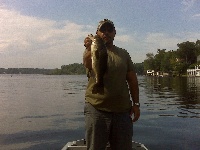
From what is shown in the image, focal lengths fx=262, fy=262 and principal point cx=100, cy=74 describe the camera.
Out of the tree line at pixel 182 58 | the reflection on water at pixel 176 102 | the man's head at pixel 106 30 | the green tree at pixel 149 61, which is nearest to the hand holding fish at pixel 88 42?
the man's head at pixel 106 30

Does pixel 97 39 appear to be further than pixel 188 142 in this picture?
No

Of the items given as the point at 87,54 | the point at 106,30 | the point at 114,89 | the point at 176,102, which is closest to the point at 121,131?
the point at 114,89

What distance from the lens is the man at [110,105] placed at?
172 inches

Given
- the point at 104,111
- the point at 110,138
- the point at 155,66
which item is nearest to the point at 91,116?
the point at 104,111

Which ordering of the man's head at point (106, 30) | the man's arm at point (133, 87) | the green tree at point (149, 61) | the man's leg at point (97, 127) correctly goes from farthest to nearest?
the green tree at point (149, 61), the man's arm at point (133, 87), the man's head at point (106, 30), the man's leg at point (97, 127)

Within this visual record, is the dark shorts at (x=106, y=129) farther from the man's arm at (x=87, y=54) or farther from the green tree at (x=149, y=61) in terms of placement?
the green tree at (x=149, y=61)

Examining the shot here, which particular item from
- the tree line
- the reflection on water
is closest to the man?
the reflection on water

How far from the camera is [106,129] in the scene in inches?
173

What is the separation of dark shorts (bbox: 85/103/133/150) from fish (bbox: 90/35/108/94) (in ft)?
1.38

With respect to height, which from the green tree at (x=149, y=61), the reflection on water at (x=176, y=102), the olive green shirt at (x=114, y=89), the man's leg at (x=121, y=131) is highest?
the green tree at (x=149, y=61)

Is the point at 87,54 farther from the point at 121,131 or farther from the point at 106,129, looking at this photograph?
the point at 121,131

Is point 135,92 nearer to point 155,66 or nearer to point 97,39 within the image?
point 97,39

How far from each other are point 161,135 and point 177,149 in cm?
216

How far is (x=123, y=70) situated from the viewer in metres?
4.52
